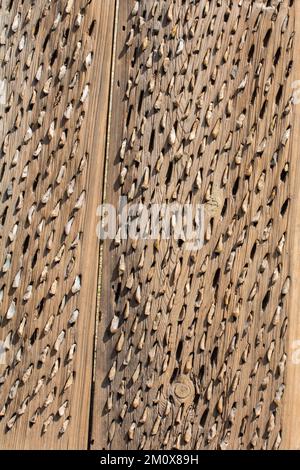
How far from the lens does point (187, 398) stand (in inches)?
60.4

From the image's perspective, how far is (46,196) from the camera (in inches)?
60.5

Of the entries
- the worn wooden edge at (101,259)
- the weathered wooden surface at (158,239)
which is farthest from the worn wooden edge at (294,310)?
the worn wooden edge at (101,259)

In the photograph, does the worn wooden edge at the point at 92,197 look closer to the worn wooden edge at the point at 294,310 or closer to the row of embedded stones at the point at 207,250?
the row of embedded stones at the point at 207,250

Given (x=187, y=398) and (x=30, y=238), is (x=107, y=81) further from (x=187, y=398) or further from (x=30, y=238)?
(x=187, y=398)

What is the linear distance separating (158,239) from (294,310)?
0.23 m

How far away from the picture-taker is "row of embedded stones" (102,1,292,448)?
5.04 ft

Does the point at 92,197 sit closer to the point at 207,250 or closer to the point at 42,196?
the point at 42,196

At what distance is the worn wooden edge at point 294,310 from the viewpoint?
5.05ft

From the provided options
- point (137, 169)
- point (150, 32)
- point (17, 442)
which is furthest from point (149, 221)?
point (17, 442)

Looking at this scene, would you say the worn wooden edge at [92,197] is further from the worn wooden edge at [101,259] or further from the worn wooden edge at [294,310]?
the worn wooden edge at [294,310]

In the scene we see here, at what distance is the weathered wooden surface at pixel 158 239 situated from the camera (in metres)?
1.54

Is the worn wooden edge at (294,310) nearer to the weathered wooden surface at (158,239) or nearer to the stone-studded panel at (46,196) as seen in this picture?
the weathered wooden surface at (158,239)

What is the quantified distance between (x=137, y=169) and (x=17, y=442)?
450 millimetres

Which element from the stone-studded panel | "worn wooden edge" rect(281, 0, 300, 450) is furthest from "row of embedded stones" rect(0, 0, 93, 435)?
"worn wooden edge" rect(281, 0, 300, 450)
